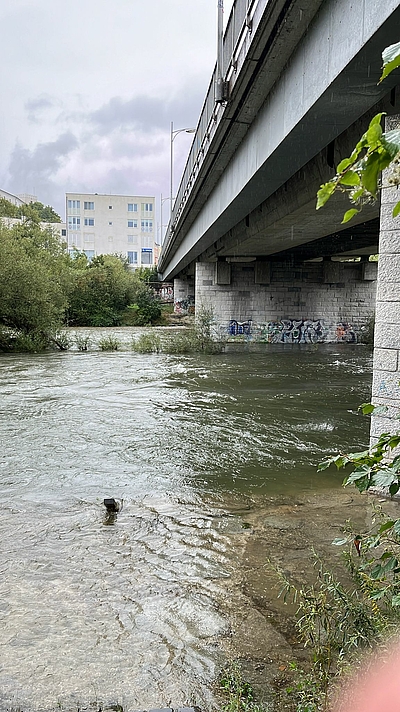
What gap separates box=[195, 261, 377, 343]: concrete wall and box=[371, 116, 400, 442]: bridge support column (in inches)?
849

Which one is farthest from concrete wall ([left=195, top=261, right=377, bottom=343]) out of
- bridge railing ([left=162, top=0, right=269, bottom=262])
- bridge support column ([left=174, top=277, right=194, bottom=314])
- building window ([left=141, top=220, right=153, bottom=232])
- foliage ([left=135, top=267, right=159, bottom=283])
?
building window ([left=141, top=220, right=153, bottom=232])

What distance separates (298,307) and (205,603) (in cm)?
2565

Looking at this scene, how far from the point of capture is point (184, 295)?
176ft

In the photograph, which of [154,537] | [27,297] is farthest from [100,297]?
[154,537]

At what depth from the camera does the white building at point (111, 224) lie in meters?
97.6

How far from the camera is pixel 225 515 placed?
19.0 feet

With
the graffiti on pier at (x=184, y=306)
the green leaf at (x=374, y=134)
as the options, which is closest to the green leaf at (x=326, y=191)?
the green leaf at (x=374, y=134)

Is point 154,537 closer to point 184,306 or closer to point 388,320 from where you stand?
point 388,320

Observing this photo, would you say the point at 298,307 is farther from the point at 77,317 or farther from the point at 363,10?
the point at 363,10

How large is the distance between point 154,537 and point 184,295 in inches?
1924

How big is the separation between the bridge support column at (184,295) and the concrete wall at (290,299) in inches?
814

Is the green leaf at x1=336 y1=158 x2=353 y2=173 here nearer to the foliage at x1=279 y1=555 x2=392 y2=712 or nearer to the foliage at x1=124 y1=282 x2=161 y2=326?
the foliage at x1=279 y1=555 x2=392 y2=712

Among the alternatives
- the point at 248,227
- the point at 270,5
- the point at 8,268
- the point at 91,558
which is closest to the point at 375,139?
the point at 91,558

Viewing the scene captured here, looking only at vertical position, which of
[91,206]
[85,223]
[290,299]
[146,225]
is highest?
[91,206]
